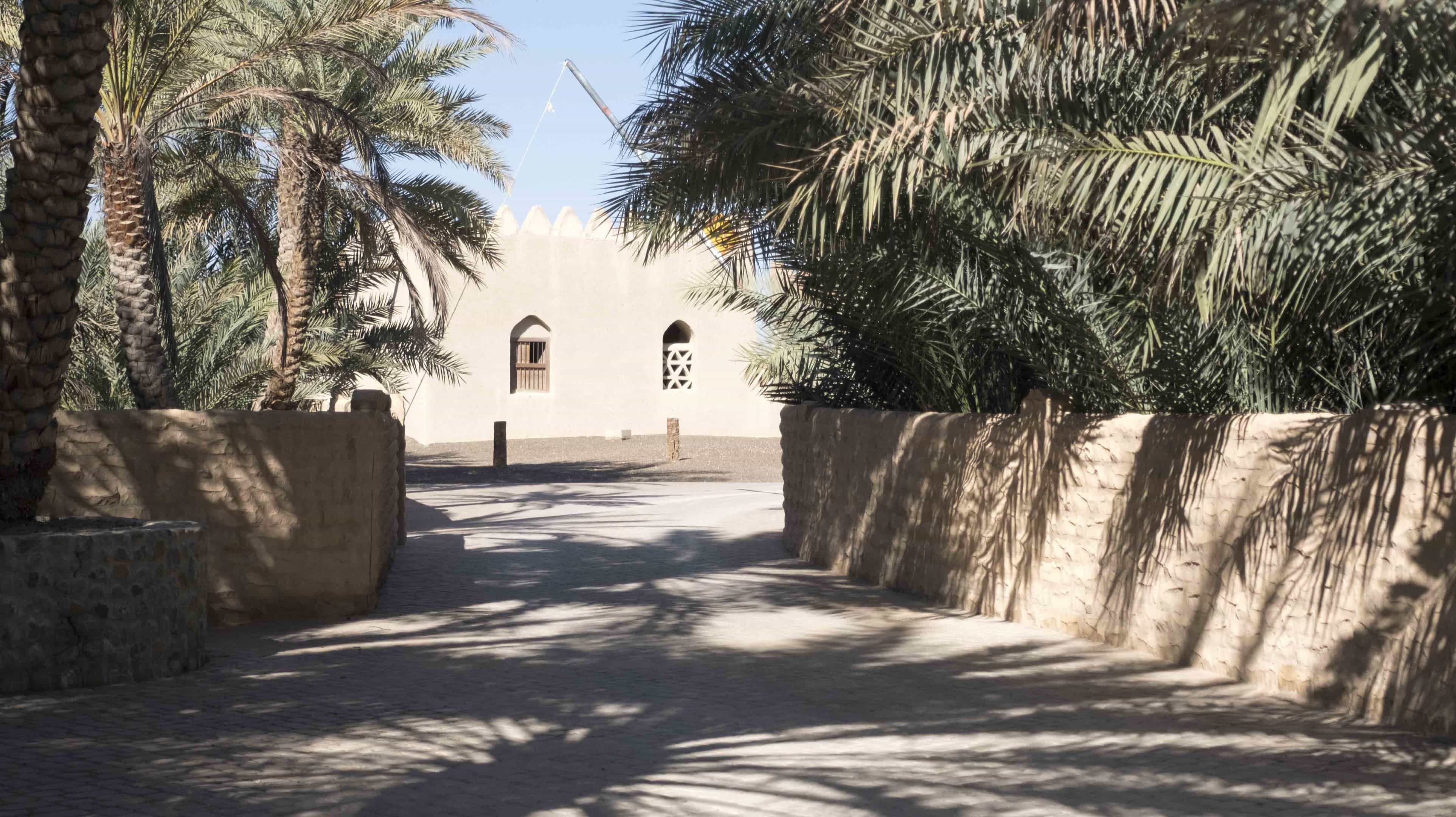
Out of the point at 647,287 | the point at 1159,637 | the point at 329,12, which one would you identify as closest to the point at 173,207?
the point at 329,12

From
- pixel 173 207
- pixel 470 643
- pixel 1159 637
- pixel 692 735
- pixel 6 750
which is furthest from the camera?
pixel 173 207

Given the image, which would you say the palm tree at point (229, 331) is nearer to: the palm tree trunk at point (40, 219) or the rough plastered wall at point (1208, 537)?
the palm tree trunk at point (40, 219)

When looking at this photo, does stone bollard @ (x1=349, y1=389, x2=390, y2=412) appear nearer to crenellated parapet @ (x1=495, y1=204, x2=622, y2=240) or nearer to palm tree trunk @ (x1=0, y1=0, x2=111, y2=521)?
palm tree trunk @ (x1=0, y1=0, x2=111, y2=521)

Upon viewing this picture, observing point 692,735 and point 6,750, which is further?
point 692,735

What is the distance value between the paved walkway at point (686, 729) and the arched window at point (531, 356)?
25.6 m

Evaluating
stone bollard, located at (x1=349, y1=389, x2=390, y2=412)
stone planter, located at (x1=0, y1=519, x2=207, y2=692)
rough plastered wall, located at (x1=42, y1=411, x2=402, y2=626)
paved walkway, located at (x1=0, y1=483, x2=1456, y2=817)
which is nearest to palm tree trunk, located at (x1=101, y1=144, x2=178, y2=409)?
stone bollard, located at (x1=349, y1=389, x2=390, y2=412)

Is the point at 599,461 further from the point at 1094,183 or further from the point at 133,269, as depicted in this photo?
the point at 1094,183

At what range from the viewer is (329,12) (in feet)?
41.3

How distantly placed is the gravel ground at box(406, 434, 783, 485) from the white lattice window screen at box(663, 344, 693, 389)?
1584 millimetres

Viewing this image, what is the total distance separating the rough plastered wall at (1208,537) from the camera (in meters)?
5.96

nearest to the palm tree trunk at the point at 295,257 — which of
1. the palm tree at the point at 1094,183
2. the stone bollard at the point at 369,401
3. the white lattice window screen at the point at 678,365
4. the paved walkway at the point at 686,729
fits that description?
the stone bollard at the point at 369,401

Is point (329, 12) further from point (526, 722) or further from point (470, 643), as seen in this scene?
point (526, 722)

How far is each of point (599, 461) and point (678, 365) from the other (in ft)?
32.2

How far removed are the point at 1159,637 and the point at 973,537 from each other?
90.1 inches
